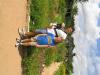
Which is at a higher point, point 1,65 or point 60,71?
point 1,65

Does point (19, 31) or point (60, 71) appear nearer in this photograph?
point (19, 31)

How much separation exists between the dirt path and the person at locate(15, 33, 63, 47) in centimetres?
41

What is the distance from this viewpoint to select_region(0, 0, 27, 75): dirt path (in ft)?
37.1

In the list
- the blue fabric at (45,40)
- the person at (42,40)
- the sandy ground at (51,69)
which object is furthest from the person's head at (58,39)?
the sandy ground at (51,69)

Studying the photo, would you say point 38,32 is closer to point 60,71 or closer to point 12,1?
point 12,1

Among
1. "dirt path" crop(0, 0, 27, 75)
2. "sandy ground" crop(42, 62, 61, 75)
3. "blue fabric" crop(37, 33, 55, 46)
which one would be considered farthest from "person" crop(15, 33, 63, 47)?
"sandy ground" crop(42, 62, 61, 75)

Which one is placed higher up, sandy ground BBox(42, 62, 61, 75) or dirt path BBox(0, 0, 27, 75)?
dirt path BBox(0, 0, 27, 75)

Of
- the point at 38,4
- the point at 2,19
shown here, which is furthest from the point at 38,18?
the point at 2,19

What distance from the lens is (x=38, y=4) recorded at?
16.3 meters

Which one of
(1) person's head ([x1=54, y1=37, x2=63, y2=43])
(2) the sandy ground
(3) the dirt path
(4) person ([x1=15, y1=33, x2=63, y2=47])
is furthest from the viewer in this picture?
(2) the sandy ground

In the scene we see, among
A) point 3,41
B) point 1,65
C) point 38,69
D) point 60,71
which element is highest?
point 3,41

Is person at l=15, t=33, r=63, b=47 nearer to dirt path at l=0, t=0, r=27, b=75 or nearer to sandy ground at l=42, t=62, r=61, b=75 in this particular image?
dirt path at l=0, t=0, r=27, b=75

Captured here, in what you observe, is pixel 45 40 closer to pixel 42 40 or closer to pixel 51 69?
pixel 42 40

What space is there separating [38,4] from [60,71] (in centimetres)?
1171
